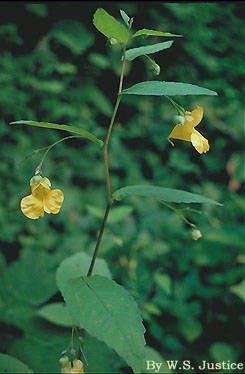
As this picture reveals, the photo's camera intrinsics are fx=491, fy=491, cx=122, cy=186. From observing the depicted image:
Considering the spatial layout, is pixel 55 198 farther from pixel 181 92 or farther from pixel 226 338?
pixel 226 338

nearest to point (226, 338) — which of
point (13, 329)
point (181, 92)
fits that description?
point (13, 329)

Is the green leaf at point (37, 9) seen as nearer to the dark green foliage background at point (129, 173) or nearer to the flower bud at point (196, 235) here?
the dark green foliage background at point (129, 173)

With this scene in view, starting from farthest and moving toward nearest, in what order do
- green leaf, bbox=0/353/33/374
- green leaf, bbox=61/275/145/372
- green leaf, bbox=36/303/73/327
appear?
green leaf, bbox=36/303/73/327
green leaf, bbox=0/353/33/374
green leaf, bbox=61/275/145/372

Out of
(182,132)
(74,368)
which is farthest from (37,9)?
(74,368)

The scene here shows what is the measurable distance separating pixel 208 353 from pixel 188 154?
168 cm

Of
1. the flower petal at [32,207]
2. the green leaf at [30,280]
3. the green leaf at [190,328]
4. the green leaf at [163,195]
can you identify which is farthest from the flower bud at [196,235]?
the green leaf at [190,328]

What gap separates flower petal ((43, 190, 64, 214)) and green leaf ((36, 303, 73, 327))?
25.8 inches

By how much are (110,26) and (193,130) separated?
327mm

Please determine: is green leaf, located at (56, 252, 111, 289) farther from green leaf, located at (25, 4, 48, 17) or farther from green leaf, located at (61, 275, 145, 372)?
green leaf, located at (25, 4, 48, 17)

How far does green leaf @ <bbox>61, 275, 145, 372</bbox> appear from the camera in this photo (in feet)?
3.25

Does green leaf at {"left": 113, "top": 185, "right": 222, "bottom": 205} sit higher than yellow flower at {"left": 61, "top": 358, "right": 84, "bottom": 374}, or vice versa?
green leaf at {"left": 113, "top": 185, "right": 222, "bottom": 205}

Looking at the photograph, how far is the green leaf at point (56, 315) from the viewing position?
5.54ft

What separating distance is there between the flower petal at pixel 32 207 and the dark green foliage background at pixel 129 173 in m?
0.66

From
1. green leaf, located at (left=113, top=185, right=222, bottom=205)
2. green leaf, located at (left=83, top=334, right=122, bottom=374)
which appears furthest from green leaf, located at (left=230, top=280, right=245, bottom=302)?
green leaf, located at (left=113, top=185, right=222, bottom=205)
